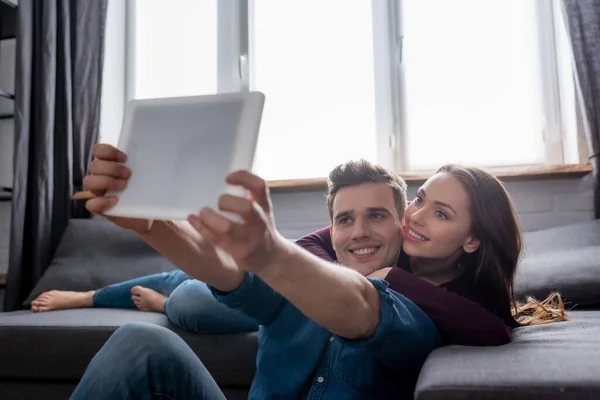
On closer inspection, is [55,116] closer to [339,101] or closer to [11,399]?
[339,101]

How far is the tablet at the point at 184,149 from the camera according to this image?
2.04 feet

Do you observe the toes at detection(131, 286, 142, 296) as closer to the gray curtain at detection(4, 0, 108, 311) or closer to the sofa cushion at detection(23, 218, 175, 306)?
the sofa cushion at detection(23, 218, 175, 306)

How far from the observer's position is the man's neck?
1127mm

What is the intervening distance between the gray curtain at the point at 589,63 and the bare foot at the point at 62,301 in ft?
5.90

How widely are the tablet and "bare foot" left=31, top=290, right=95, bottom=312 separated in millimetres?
1343

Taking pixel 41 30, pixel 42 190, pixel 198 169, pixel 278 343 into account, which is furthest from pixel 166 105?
pixel 41 30

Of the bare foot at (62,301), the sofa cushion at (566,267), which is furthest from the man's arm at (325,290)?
the bare foot at (62,301)

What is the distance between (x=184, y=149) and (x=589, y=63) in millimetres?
1946

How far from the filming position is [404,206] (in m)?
1.20

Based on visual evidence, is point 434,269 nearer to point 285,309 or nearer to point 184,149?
point 285,309

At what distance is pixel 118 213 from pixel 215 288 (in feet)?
0.87

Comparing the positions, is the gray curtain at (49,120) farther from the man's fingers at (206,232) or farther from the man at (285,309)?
the man's fingers at (206,232)

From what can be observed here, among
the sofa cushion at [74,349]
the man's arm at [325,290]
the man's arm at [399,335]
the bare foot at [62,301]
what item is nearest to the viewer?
the man's arm at [325,290]

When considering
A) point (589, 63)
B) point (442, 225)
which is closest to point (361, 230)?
point (442, 225)
